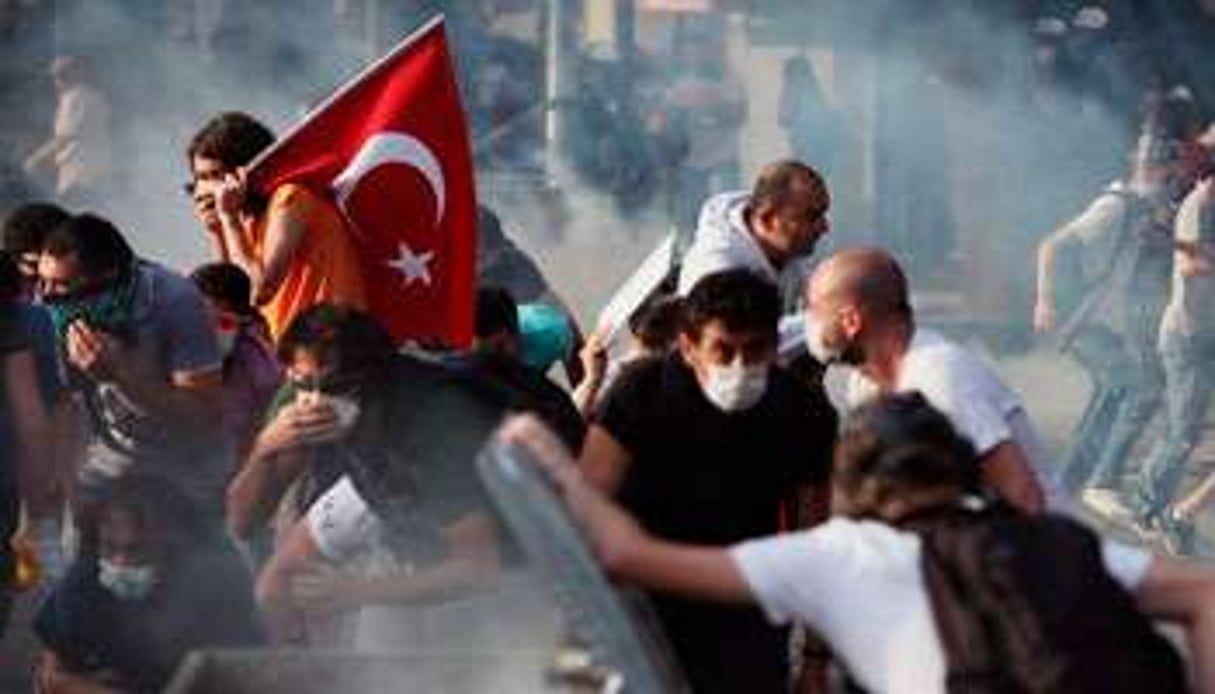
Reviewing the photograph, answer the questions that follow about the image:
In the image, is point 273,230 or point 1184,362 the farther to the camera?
point 1184,362

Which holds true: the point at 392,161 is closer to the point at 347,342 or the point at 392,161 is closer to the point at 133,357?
the point at 133,357

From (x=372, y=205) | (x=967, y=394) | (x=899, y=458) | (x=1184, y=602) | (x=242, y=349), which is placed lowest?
(x=242, y=349)

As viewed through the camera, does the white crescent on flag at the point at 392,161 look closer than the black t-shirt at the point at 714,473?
No

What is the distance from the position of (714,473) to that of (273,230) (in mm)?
2194

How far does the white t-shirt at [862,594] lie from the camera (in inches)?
200

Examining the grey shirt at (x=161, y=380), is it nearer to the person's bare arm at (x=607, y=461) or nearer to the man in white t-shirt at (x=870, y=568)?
the person's bare arm at (x=607, y=461)

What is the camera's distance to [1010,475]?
6.45m

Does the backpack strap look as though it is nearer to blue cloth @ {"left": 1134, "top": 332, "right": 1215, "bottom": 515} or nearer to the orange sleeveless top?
the orange sleeveless top

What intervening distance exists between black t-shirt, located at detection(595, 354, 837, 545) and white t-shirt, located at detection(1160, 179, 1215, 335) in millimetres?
6440

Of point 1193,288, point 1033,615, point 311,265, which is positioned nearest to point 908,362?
point 1033,615

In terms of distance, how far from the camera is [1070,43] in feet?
69.8

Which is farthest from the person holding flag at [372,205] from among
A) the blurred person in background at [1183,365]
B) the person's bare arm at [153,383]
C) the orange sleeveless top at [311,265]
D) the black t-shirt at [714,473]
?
the blurred person in background at [1183,365]

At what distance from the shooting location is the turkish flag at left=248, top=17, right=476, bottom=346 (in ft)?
28.9

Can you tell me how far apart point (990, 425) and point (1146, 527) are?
20.8 feet
